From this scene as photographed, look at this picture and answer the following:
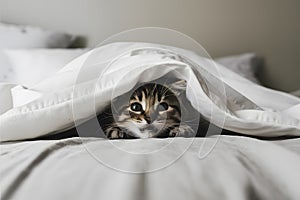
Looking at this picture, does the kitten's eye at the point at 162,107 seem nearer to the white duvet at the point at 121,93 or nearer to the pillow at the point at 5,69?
the white duvet at the point at 121,93

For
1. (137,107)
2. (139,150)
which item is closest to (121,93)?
(137,107)

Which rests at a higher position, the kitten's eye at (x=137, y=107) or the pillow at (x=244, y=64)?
the kitten's eye at (x=137, y=107)

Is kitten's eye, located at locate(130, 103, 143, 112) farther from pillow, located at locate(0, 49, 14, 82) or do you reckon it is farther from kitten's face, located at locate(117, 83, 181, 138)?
pillow, located at locate(0, 49, 14, 82)

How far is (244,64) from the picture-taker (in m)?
2.04

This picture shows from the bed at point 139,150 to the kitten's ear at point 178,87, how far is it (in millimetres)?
17

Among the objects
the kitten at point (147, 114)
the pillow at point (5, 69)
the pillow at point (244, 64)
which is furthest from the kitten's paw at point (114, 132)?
the pillow at point (244, 64)

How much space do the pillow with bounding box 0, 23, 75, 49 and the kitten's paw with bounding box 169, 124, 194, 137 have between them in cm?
123

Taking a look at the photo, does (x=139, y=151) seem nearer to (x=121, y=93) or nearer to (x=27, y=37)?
(x=121, y=93)

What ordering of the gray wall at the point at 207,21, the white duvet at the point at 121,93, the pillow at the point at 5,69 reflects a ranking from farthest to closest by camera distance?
the gray wall at the point at 207,21
the pillow at the point at 5,69
the white duvet at the point at 121,93

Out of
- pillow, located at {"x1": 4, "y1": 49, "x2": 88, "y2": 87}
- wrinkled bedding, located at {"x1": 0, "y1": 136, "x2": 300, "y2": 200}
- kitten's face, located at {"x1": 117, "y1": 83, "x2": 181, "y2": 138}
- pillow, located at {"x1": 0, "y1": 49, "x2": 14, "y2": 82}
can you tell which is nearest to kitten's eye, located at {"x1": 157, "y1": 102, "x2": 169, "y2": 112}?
kitten's face, located at {"x1": 117, "y1": 83, "x2": 181, "y2": 138}

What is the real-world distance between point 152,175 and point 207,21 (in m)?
1.74

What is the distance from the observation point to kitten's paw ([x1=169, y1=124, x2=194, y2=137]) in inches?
32.2

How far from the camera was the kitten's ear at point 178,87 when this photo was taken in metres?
0.84

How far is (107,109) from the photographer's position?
2.73 ft
